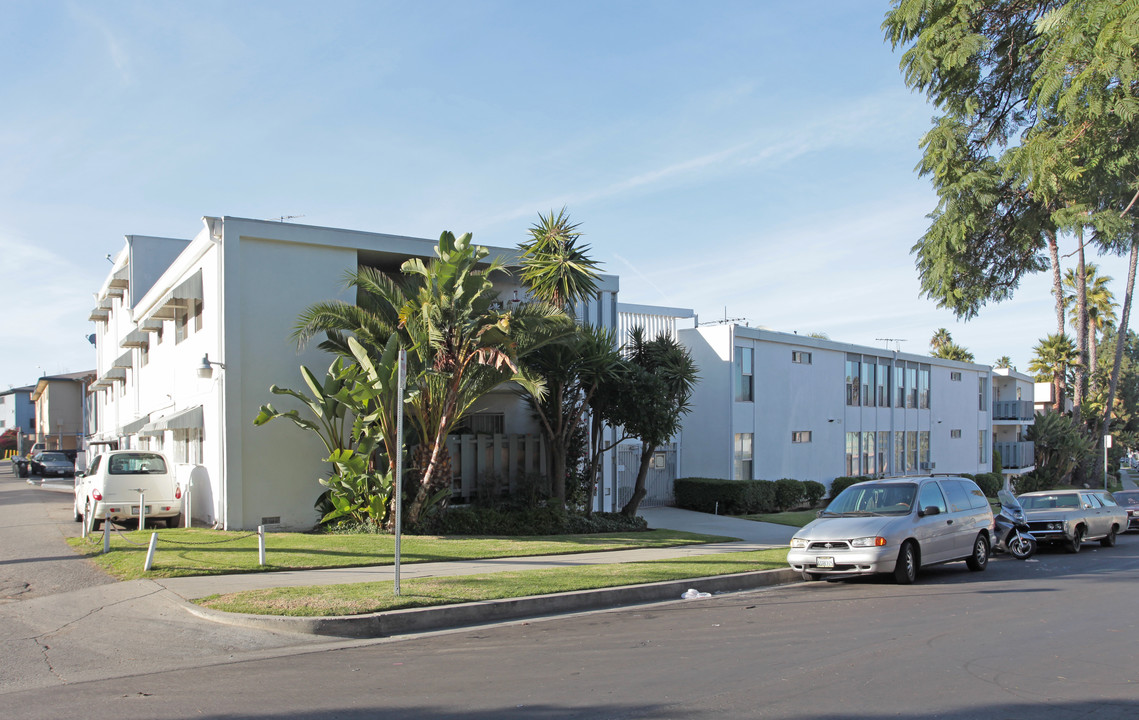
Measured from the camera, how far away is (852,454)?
116 feet

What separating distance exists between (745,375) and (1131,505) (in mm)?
11868

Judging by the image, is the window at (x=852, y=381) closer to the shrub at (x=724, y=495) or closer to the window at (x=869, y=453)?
the window at (x=869, y=453)

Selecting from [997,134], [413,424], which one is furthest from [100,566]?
[997,134]

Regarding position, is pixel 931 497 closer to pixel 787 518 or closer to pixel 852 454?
pixel 787 518

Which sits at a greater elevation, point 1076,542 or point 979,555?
point 979,555

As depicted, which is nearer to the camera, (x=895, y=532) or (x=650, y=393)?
(x=895, y=532)

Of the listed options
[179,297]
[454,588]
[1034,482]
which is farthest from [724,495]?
[1034,482]

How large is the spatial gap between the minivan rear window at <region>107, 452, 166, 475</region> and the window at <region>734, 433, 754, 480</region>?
18165 millimetres

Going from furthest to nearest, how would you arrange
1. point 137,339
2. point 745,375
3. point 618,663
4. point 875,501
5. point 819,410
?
point 819,410 < point 745,375 < point 137,339 < point 875,501 < point 618,663

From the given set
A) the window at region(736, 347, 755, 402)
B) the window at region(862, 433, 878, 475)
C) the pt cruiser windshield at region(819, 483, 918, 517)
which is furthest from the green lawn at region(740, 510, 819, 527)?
the window at region(862, 433, 878, 475)

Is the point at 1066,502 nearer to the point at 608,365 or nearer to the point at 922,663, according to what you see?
the point at 608,365

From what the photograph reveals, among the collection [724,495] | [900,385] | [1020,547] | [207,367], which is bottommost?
[724,495]

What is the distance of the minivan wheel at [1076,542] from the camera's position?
59.7 feet

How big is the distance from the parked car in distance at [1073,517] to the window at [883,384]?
16427mm
